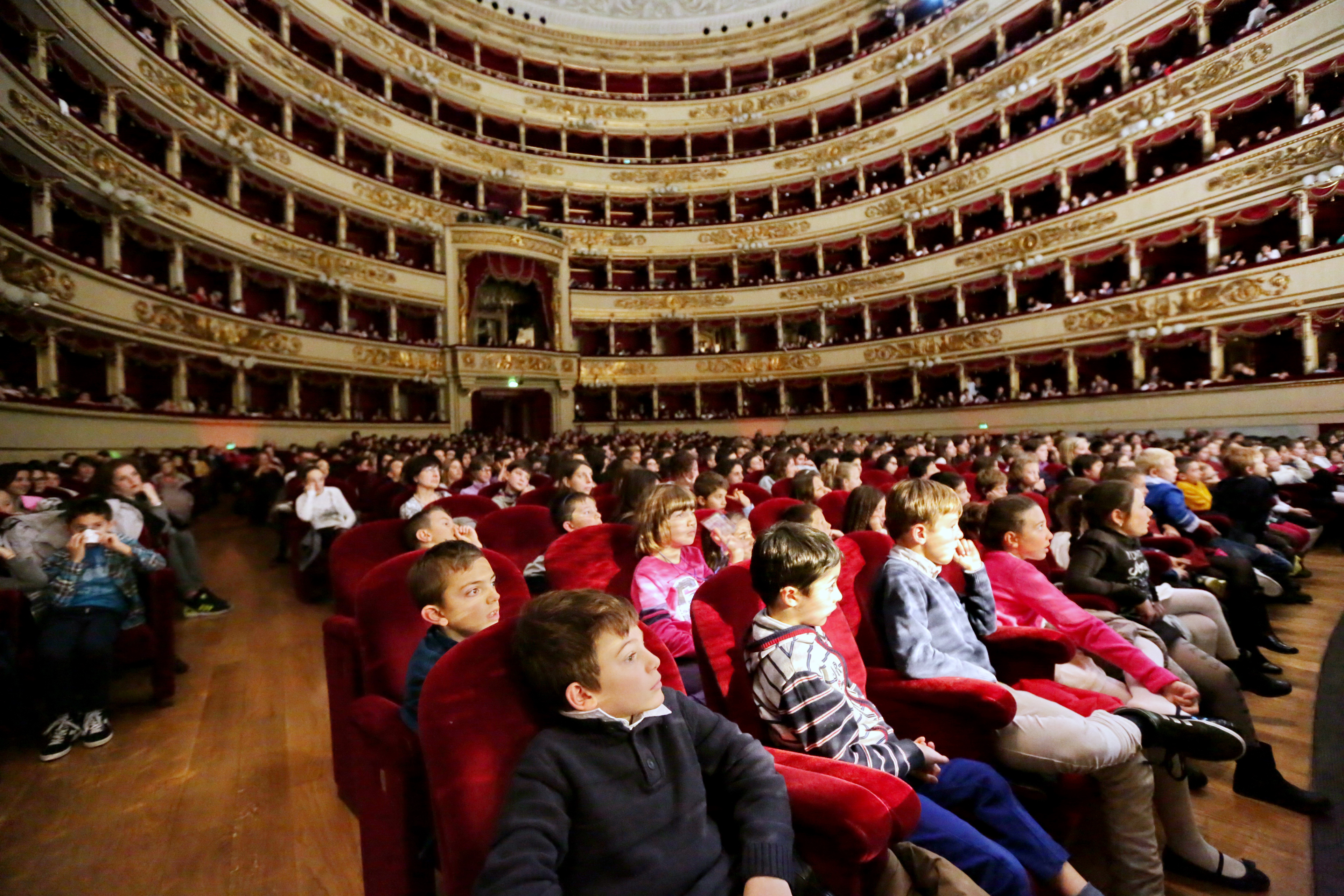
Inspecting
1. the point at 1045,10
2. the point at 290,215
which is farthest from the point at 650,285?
the point at 1045,10

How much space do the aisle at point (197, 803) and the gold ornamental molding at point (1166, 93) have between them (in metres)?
15.9

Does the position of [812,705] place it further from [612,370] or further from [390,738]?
[612,370]

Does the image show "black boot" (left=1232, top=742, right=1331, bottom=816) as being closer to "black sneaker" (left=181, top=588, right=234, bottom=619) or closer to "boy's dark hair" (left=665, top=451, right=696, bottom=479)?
"boy's dark hair" (left=665, top=451, right=696, bottom=479)

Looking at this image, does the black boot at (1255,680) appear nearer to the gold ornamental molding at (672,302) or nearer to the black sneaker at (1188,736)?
the black sneaker at (1188,736)

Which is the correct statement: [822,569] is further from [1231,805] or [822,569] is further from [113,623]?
[113,623]

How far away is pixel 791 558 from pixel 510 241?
676 inches

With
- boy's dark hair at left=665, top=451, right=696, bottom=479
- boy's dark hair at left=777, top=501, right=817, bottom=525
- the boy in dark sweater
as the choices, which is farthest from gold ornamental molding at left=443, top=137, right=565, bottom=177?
the boy in dark sweater

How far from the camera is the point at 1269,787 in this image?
2051 millimetres

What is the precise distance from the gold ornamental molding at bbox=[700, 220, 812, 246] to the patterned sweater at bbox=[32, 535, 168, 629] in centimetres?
1762

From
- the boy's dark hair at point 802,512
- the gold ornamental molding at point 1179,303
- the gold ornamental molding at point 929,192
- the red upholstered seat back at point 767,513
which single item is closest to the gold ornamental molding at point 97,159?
the red upholstered seat back at point 767,513

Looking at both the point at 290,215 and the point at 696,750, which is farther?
the point at 290,215

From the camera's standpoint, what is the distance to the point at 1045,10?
1445cm

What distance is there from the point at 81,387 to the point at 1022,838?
1257cm

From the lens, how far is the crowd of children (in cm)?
112
